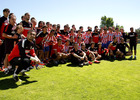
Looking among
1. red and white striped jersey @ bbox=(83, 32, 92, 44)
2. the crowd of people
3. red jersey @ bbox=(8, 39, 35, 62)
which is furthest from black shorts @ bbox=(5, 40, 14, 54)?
red and white striped jersey @ bbox=(83, 32, 92, 44)

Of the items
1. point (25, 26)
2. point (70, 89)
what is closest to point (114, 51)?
point (25, 26)

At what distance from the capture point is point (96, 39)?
31.4ft

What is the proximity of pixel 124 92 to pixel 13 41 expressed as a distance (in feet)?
14.8

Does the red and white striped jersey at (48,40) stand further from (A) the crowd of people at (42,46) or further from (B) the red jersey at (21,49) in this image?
(B) the red jersey at (21,49)

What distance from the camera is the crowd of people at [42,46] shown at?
4277mm

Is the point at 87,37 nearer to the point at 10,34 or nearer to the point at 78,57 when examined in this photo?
the point at 78,57

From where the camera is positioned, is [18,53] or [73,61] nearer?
[18,53]

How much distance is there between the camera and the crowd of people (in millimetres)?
4277

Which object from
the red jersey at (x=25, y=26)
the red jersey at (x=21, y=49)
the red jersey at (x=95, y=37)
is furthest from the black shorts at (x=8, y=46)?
the red jersey at (x=95, y=37)

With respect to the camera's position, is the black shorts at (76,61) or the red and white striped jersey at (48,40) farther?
the red and white striped jersey at (48,40)

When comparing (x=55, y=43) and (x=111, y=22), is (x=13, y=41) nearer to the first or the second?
(x=55, y=43)

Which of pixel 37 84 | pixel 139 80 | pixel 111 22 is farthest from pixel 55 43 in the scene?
pixel 111 22

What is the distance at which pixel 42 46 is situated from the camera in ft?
23.6

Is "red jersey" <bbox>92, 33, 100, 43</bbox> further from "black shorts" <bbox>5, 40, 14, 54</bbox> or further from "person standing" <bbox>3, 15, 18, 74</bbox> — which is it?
"black shorts" <bbox>5, 40, 14, 54</bbox>
